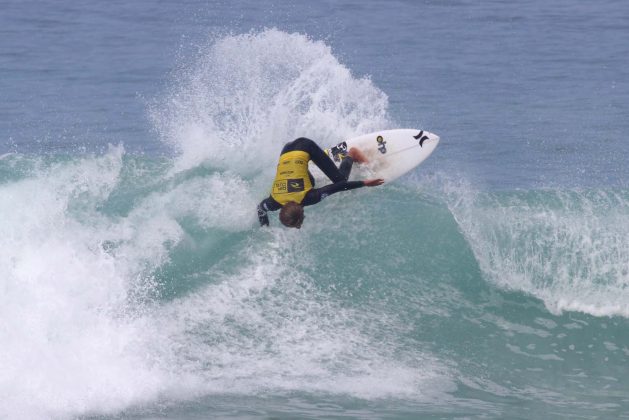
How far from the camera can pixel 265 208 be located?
10.4m

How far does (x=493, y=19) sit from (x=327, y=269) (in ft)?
59.2

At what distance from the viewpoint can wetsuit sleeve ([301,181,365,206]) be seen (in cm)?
1015

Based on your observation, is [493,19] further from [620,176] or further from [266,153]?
[266,153]

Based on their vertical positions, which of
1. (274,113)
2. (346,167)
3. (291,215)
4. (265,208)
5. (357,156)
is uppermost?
(274,113)

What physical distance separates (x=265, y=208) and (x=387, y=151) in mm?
1896

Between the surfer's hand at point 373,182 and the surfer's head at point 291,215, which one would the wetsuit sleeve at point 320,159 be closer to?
the surfer's hand at point 373,182

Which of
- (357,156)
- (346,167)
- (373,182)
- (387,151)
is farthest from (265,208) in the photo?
(387,151)

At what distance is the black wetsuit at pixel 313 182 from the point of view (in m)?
10.2

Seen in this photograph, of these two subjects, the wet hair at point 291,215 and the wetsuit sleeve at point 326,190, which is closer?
the wet hair at point 291,215

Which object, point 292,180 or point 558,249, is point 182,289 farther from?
point 558,249

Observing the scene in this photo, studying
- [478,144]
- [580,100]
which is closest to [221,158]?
[478,144]

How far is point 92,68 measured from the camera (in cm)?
2225

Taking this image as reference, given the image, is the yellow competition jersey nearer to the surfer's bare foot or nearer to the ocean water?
the ocean water

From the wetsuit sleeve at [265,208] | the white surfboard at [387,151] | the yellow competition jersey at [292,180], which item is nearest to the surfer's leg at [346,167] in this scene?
the white surfboard at [387,151]
